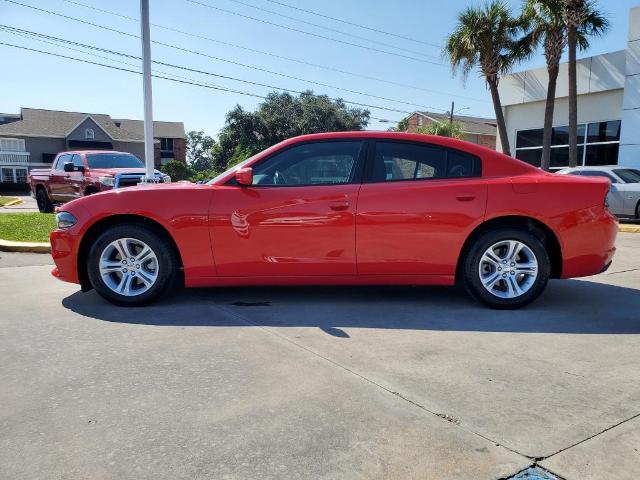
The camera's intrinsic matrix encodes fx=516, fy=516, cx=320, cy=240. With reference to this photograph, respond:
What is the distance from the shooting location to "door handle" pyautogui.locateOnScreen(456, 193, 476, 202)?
179 inches

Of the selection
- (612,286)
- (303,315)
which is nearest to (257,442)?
(303,315)

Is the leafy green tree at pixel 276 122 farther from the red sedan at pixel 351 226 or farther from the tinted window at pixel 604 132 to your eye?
the red sedan at pixel 351 226

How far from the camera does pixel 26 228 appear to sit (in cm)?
974

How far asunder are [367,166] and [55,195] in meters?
11.7

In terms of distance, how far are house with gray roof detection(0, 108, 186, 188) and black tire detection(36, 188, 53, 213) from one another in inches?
1378

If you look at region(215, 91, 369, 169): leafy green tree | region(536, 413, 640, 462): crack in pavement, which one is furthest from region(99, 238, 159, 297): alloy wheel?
region(215, 91, 369, 169): leafy green tree

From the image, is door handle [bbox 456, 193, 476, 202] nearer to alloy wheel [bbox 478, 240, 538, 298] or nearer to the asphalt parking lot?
alloy wheel [bbox 478, 240, 538, 298]

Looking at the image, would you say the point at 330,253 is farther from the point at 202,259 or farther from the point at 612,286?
the point at 612,286

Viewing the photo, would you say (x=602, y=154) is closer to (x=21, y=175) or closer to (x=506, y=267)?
(x=506, y=267)

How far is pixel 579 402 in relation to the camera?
2.77 meters

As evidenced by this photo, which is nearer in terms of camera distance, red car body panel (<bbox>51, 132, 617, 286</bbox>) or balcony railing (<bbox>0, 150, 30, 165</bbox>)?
red car body panel (<bbox>51, 132, 617, 286</bbox>)

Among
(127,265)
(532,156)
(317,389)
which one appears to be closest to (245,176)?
(127,265)

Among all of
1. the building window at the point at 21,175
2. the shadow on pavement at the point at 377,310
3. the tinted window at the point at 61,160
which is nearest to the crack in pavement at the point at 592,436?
the shadow on pavement at the point at 377,310

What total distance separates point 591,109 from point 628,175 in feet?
24.0
